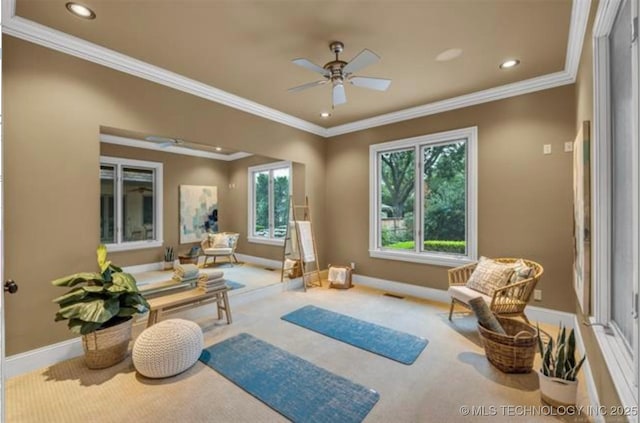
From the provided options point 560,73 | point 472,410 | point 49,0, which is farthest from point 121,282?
point 560,73

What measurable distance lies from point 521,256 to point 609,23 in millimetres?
2635

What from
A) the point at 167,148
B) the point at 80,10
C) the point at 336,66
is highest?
the point at 80,10

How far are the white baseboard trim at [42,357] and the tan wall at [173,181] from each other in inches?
77.6


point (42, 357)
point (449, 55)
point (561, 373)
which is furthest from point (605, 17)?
point (42, 357)

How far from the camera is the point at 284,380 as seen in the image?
2459 millimetres

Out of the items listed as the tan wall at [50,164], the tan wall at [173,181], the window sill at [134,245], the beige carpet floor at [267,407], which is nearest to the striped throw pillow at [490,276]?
the beige carpet floor at [267,407]

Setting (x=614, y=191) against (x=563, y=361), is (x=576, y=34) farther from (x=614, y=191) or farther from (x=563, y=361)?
(x=563, y=361)

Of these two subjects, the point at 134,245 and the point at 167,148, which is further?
the point at 167,148

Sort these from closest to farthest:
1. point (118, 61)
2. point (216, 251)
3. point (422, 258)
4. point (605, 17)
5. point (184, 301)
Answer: point (605, 17), point (118, 61), point (184, 301), point (422, 258), point (216, 251)

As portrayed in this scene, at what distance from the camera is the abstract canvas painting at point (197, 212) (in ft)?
17.9

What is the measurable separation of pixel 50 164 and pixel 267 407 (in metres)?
2.76

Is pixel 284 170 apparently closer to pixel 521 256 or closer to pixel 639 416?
pixel 521 256

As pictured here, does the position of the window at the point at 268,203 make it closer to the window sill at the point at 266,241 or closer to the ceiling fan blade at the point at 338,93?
the window sill at the point at 266,241

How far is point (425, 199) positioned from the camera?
4.62 meters
